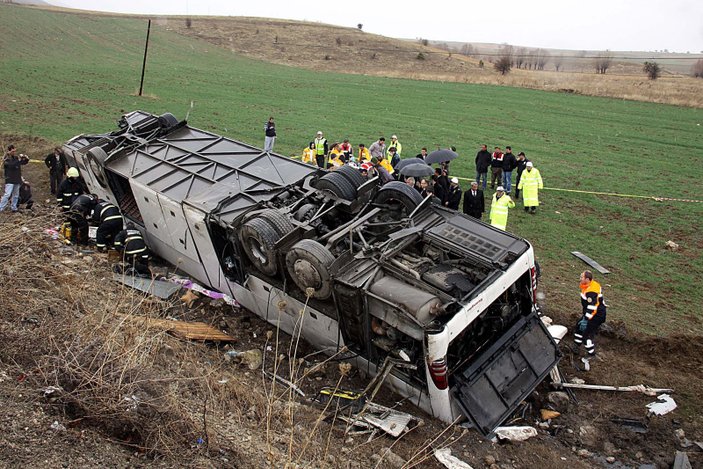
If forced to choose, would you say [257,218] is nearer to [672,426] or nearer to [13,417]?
[13,417]

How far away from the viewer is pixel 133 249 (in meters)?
8.03

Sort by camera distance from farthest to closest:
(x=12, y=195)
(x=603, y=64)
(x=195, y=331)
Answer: (x=603, y=64), (x=12, y=195), (x=195, y=331)

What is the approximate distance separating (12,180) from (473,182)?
948cm

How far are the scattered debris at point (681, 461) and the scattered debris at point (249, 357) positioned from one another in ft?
13.9

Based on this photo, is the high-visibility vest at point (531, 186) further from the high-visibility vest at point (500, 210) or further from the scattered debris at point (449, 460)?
the scattered debris at point (449, 460)

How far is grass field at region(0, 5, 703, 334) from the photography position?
982 cm

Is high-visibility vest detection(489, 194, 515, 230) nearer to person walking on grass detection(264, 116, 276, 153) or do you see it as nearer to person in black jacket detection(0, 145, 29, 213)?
person walking on grass detection(264, 116, 276, 153)

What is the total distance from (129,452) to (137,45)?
4189 cm

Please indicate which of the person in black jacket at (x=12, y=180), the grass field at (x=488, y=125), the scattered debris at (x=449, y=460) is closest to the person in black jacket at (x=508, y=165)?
the grass field at (x=488, y=125)

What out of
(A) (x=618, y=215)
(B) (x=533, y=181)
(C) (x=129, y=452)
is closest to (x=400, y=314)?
(C) (x=129, y=452)

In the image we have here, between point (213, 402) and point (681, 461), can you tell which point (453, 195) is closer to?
point (681, 461)

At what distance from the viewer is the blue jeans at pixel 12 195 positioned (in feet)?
34.0

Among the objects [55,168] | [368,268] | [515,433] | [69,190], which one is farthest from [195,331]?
[55,168]

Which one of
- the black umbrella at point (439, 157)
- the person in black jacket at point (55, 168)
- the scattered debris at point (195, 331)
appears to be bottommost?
the scattered debris at point (195, 331)
